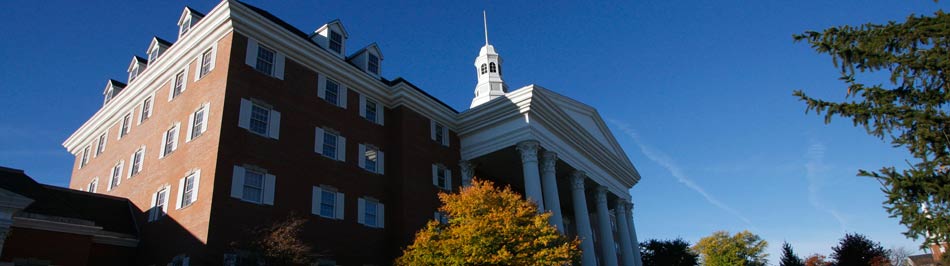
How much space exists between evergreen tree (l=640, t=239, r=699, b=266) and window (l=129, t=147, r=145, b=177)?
166 ft

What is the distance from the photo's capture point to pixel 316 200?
1097 inches

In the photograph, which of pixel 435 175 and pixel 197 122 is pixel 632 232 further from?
pixel 197 122

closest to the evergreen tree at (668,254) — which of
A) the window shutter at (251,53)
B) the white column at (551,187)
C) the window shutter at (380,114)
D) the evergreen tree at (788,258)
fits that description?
the evergreen tree at (788,258)

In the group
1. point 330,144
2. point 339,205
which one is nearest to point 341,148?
point 330,144

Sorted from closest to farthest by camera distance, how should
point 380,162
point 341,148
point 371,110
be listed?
point 341,148 < point 380,162 < point 371,110

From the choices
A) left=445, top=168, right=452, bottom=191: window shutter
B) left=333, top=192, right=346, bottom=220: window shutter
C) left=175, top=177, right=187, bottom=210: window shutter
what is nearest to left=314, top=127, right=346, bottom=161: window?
left=333, top=192, right=346, bottom=220: window shutter

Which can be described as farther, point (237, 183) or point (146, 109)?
point (146, 109)

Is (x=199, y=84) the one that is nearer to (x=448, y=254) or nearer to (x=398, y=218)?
(x=398, y=218)

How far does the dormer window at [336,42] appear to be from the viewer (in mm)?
33719

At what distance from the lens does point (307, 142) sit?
2872 centimetres

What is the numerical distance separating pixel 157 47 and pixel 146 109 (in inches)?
135

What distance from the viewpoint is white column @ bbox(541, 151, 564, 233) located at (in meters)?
35.5

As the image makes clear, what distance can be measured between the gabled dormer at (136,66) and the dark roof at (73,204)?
9096 millimetres

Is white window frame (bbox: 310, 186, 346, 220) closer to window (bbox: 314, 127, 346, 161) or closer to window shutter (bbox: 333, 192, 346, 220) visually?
window shutter (bbox: 333, 192, 346, 220)
